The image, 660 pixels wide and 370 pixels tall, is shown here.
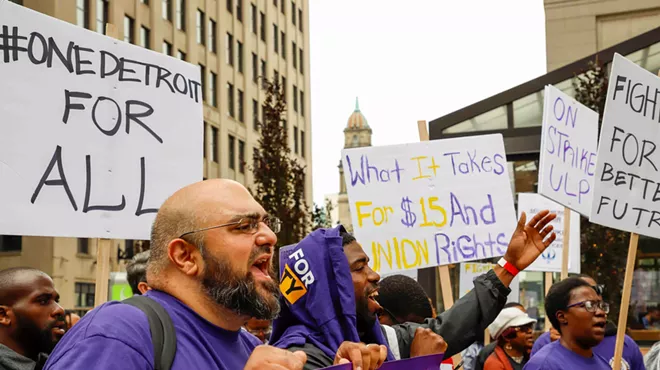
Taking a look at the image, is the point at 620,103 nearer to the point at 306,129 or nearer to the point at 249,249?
the point at 249,249

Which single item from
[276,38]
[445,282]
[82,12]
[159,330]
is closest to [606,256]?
[445,282]

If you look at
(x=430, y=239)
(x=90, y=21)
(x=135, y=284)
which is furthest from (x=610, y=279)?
(x=90, y=21)

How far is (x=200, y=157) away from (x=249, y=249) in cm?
226

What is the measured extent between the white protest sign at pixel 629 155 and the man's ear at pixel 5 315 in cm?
331

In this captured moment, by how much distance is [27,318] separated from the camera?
168 inches

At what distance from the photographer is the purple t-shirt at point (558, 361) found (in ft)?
16.2

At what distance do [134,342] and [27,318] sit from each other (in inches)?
89.4

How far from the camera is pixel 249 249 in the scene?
2564 millimetres

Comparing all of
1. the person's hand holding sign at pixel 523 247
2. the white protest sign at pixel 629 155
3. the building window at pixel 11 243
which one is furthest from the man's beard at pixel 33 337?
the building window at pixel 11 243

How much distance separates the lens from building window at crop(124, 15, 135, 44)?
36.4 metres

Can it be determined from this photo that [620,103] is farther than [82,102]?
Yes

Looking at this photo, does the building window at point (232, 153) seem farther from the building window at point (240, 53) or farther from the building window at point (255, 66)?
the building window at point (255, 66)

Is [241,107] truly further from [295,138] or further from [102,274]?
[102,274]

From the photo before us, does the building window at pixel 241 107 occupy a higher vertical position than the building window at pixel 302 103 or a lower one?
lower
